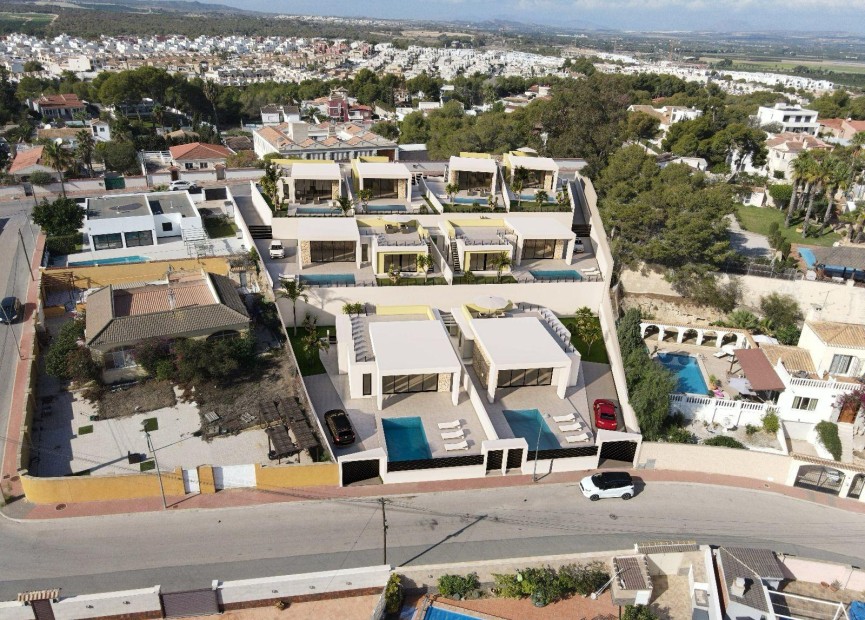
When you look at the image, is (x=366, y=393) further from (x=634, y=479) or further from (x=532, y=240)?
(x=532, y=240)

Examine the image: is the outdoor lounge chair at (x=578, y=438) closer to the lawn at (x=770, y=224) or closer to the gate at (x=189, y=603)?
the gate at (x=189, y=603)

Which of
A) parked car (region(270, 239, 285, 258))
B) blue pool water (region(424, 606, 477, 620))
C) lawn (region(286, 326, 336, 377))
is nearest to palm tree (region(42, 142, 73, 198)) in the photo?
parked car (region(270, 239, 285, 258))

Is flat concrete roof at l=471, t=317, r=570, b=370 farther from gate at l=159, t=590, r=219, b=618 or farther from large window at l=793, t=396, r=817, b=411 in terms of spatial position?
gate at l=159, t=590, r=219, b=618

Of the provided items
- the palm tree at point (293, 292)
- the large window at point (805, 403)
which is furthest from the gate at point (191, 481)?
the large window at point (805, 403)

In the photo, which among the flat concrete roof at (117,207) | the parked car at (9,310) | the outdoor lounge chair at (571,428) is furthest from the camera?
the flat concrete roof at (117,207)

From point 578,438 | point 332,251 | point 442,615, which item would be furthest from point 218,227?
point 442,615

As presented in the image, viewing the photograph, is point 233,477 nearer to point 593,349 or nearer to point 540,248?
point 593,349
